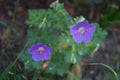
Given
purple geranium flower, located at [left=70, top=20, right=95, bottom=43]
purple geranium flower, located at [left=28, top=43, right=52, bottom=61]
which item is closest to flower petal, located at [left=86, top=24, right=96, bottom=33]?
purple geranium flower, located at [left=70, top=20, right=95, bottom=43]

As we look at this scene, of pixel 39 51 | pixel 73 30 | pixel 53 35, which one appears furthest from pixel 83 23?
pixel 39 51

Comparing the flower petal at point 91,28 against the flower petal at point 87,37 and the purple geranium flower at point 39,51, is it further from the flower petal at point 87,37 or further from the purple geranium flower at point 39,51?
the purple geranium flower at point 39,51

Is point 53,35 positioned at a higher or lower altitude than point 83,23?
lower

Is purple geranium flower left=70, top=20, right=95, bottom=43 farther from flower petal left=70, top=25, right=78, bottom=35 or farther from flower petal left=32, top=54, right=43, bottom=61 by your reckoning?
flower petal left=32, top=54, right=43, bottom=61

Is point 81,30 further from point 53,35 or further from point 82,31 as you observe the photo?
point 53,35

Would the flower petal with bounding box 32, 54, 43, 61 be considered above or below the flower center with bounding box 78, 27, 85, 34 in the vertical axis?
below

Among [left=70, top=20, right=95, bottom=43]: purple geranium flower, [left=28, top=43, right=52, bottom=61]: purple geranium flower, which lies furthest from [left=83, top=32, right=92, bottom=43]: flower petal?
[left=28, top=43, right=52, bottom=61]: purple geranium flower

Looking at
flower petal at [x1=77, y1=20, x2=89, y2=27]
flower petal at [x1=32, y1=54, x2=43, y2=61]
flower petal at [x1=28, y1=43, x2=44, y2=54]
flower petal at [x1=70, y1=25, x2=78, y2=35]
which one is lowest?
flower petal at [x1=32, y1=54, x2=43, y2=61]

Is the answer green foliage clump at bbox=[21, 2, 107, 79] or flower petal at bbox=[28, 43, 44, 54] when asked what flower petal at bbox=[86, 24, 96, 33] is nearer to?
green foliage clump at bbox=[21, 2, 107, 79]
